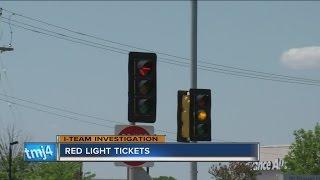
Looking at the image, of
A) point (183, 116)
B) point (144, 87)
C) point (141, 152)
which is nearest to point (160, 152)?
point (141, 152)

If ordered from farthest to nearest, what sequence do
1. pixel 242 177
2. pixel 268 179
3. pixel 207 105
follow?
pixel 268 179 < pixel 242 177 < pixel 207 105

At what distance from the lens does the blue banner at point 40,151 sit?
19.0 meters

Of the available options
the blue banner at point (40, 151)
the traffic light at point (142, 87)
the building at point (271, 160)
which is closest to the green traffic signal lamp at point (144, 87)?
the traffic light at point (142, 87)

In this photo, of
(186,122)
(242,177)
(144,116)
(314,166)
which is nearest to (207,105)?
(186,122)

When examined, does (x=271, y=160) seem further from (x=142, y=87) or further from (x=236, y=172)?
(x=142, y=87)

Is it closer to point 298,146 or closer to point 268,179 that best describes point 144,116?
point 298,146

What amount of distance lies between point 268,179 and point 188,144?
95534 millimetres

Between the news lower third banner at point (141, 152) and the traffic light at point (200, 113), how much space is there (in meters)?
0.51

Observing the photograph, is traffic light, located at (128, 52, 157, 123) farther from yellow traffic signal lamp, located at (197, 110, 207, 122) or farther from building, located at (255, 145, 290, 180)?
building, located at (255, 145, 290, 180)

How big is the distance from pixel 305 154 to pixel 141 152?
6059 cm

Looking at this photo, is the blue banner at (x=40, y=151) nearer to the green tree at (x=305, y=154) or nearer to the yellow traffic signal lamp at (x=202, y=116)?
the yellow traffic signal lamp at (x=202, y=116)

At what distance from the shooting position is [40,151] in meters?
18.9

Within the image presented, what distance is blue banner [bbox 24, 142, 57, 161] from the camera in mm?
18953

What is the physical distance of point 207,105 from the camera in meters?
20.2
